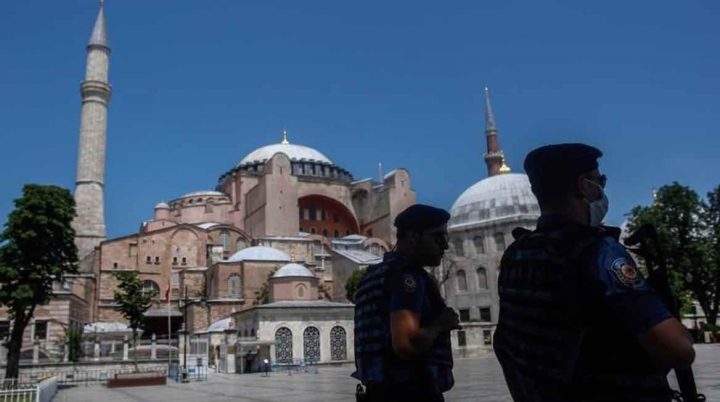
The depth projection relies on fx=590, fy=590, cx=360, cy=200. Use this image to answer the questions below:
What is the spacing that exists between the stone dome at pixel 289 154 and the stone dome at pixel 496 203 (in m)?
21.8

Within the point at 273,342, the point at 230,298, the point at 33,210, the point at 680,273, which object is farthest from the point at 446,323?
the point at 230,298

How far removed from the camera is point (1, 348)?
29234 millimetres

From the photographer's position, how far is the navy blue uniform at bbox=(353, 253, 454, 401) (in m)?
2.63

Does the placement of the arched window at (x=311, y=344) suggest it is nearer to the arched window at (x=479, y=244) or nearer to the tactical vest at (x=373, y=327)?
the arched window at (x=479, y=244)

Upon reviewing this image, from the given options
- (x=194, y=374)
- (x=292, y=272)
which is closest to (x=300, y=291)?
(x=292, y=272)

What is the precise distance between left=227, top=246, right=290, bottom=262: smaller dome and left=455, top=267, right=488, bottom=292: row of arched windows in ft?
41.5

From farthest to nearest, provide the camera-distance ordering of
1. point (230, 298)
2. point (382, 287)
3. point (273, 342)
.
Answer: point (230, 298)
point (273, 342)
point (382, 287)

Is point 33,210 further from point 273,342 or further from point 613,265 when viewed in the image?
point 613,265

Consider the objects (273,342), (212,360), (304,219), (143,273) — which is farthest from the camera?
(304,219)

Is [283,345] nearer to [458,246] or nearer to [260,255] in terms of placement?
[260,255]

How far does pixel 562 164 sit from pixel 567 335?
1.92 feet

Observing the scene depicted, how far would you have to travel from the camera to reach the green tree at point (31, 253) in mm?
20344

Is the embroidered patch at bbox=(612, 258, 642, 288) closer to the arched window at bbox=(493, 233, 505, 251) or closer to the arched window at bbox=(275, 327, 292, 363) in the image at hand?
the arched window at bbox=(275, 327, 292, 363)

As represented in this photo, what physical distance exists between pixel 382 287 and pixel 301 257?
45777 millimetres
